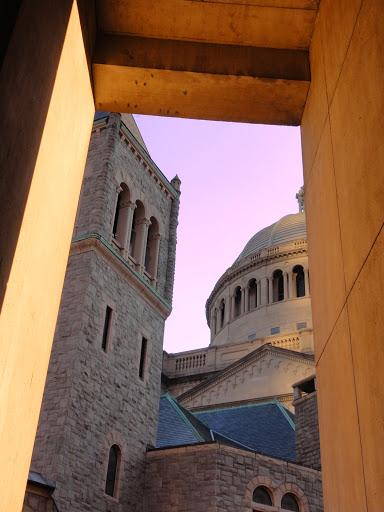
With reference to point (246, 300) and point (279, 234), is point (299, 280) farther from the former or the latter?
point (279, 234)

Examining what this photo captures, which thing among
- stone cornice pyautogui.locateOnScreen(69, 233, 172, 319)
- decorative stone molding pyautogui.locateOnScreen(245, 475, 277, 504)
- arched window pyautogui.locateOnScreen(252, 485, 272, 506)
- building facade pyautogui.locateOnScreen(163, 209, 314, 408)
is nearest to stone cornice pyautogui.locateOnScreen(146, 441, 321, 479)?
decorative stone molding pyautogui.locateOnScreen(245, 475, 277, 504)

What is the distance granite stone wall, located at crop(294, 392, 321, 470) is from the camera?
78.9 feet

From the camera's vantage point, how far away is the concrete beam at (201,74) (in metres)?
6.34

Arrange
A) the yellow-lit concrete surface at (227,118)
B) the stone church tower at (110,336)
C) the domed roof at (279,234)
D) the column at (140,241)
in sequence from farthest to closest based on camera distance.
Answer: the domed roof at (279,234), the column at (140,241), the stone church tower at (110,336), the yellow-lit concrete surface at (227,118)

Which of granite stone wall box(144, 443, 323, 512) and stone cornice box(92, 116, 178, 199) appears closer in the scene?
granite stone wall box(144, 443, 323, 512)

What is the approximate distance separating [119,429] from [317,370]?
16967mm

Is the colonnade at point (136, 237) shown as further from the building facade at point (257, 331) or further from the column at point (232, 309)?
the column at point (232, 309)

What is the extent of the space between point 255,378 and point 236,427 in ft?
29.4

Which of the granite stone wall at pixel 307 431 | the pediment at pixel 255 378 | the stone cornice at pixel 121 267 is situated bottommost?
the granite stone wall at pixel 307 431

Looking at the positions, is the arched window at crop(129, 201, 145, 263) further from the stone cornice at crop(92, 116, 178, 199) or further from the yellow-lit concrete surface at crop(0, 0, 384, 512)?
the yellow-lit concrete surface at crop(0, 0, 384, 512)

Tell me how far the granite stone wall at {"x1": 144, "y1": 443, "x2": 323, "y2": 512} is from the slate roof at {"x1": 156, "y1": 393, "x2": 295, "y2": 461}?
2488 millimetres

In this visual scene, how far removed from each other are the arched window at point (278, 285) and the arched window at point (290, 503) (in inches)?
1335

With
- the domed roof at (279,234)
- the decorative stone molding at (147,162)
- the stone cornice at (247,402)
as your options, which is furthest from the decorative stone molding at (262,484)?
the domed roof at (279,234)

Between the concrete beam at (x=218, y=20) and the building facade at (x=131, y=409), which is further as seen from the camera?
the building facade at (x=131, y=409)
